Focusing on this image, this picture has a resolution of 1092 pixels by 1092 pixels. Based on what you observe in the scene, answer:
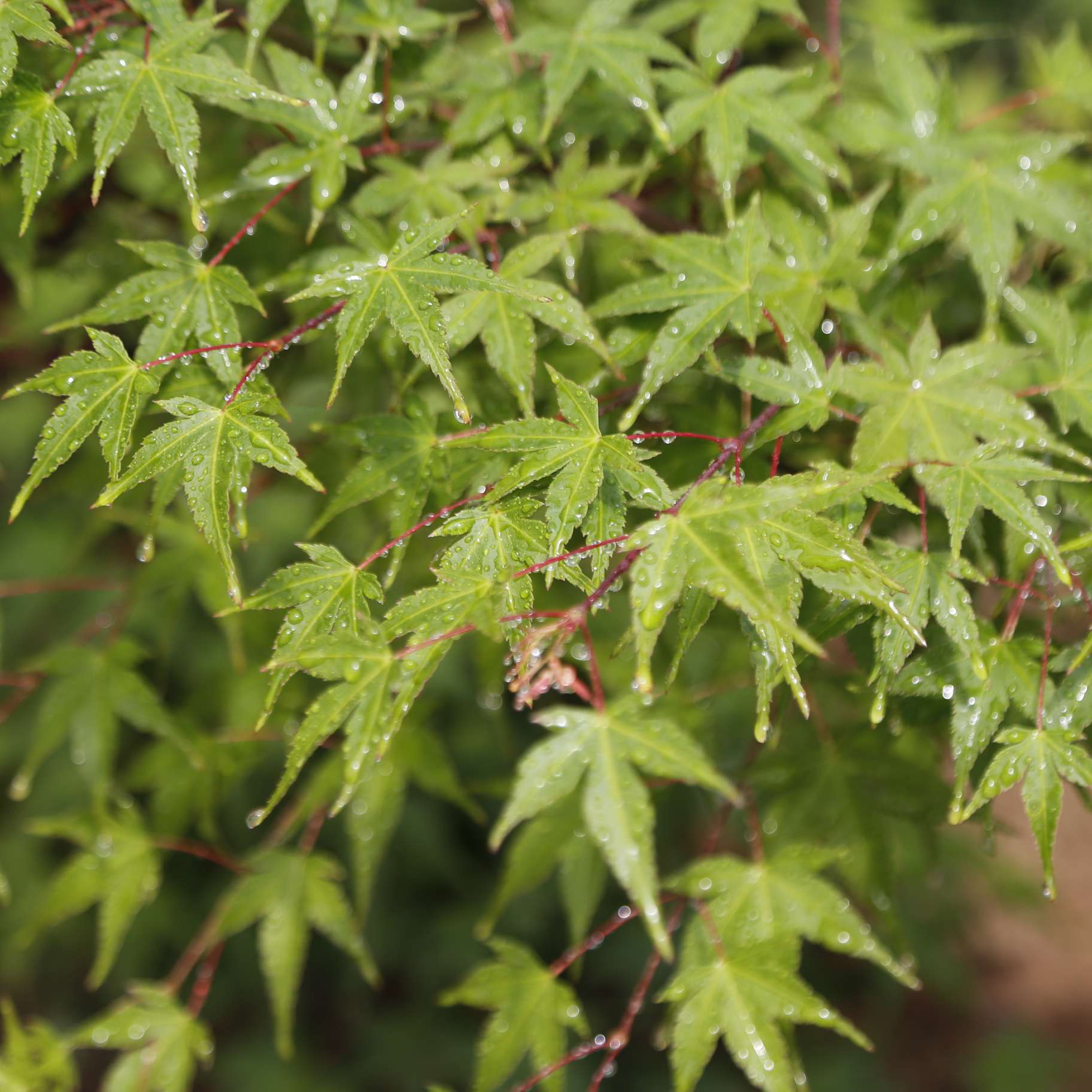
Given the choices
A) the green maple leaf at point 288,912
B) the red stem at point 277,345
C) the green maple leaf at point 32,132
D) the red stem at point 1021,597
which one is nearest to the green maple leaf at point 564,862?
the green maple leaf at point 288,912

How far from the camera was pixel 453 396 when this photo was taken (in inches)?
37.4

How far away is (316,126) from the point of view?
1.30 m

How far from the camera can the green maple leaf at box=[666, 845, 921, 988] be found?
132cm

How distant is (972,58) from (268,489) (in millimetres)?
4083

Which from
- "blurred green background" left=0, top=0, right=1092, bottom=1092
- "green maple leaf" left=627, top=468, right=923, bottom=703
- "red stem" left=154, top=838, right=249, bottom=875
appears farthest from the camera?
"blurred green background" left=0, top=0, right=1092, bottom=1092

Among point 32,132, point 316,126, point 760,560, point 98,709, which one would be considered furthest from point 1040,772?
point 98,709

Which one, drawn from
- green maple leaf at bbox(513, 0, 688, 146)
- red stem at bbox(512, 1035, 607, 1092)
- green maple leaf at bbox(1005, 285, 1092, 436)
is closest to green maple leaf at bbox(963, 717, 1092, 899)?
green maple leaf at bbox(1005, 285, 1092, 436)

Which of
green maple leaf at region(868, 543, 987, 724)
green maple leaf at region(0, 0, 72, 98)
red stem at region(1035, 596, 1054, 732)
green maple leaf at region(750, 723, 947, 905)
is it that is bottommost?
green maple leaf at region(750, 723, 947, 905)

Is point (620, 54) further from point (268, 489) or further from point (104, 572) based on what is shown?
point (104, 572)

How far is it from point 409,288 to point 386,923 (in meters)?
2.23

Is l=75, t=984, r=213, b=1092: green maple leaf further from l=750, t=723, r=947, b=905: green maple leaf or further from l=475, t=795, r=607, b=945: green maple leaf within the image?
l=750, t=723, r=947, b=905: green maple leaf

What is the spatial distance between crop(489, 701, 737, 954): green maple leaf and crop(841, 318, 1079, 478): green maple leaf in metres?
0.39

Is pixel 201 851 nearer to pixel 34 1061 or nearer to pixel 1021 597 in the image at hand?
pixel 34 1061

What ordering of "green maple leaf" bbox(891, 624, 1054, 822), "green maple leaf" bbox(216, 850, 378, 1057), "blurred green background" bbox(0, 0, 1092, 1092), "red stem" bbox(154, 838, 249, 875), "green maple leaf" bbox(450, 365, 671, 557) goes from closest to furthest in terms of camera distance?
"green maple leaf" bbox(450, 365, 671, 557), "green maple leaf" bbox(891, 624, 1054, 822), "green maple leaf" bbox(216, 850, 378, 1057), "red stem" bbox(154, 838, 249, 875), "blurred green background" bbox(0, 0, 1092, 1092)
